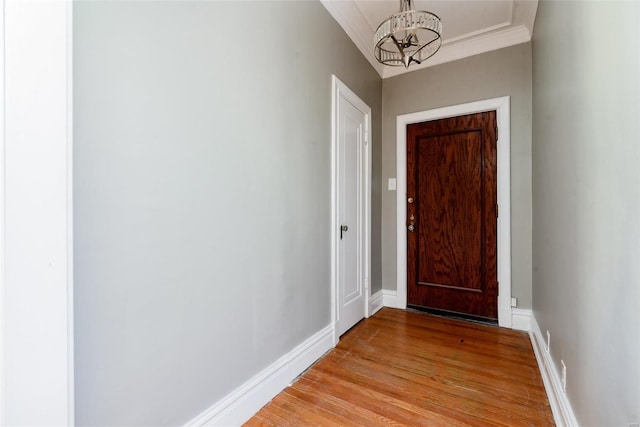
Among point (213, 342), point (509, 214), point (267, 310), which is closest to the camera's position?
point (213, 342)

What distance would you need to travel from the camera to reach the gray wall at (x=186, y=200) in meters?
0.98

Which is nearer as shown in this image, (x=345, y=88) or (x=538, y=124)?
(x=538, y=124)

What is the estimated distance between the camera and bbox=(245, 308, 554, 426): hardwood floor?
1574 millimetres

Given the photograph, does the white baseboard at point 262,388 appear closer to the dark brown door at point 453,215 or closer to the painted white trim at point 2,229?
the painted white trim at point 2,229

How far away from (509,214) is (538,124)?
0.83 metres

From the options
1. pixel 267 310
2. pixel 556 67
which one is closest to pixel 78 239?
pixel 267 310

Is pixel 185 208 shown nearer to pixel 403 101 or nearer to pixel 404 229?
pixel 404 229

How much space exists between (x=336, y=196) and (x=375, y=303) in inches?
56.5

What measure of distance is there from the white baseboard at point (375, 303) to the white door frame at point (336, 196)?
3.7 inches

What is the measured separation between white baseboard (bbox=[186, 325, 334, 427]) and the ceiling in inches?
100

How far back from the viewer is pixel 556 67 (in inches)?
66.4

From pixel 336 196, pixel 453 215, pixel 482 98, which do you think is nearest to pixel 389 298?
pixel 453 215

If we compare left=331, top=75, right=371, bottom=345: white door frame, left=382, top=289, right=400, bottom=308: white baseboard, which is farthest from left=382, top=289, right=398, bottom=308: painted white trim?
left=331, top=75, right=371, bottom=345: white door frame

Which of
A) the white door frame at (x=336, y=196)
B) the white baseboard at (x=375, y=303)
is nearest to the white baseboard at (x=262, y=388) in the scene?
the white door frame at (x=336, y=196)
